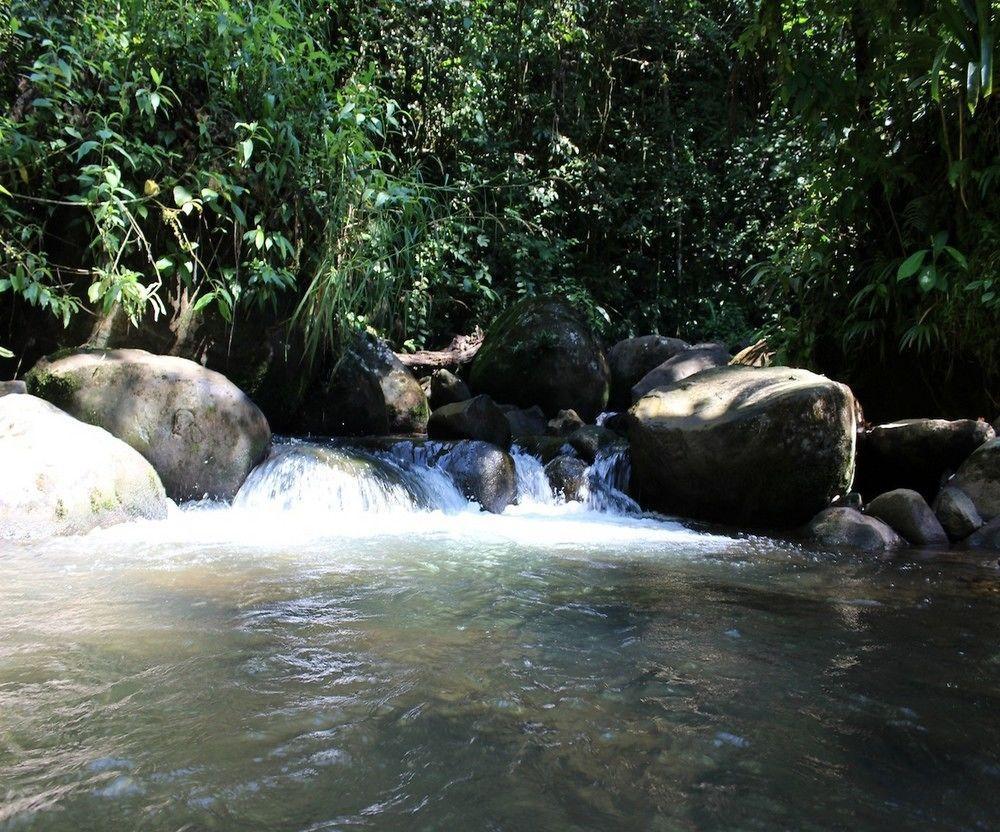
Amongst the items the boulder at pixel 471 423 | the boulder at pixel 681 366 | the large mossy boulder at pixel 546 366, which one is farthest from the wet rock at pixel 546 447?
the boulder at pixel 681 366

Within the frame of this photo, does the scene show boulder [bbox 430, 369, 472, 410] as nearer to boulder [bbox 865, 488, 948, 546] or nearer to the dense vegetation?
the dense vegetation

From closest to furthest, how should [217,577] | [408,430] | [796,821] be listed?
1. [796,821]
2. [217,577]
3. [408,430]

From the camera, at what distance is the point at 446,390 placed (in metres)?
8.45

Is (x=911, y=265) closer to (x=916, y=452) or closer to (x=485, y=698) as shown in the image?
(x=916, y=452)

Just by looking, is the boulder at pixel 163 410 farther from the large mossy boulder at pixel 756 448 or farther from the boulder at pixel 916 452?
the boulder at pixel 916 452

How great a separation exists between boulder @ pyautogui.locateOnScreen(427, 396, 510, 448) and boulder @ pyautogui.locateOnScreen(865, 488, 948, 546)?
310 cm

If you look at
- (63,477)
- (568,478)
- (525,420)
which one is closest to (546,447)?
(568,478)

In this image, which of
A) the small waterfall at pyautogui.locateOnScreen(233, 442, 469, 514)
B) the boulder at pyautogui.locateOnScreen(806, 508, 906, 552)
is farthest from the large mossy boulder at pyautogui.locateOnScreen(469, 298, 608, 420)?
the boulder at pyautogui.locateOnScreen(806, 508, 906, 552)

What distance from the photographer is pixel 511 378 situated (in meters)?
8.52

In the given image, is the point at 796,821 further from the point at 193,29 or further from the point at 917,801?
the point at 193,29

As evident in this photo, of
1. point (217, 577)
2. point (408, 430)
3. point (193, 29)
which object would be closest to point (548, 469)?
point (408, 430)

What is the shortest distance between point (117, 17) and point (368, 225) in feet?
7.66

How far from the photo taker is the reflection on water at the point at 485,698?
4.97 feet

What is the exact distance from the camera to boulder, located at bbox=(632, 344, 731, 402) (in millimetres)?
8156
